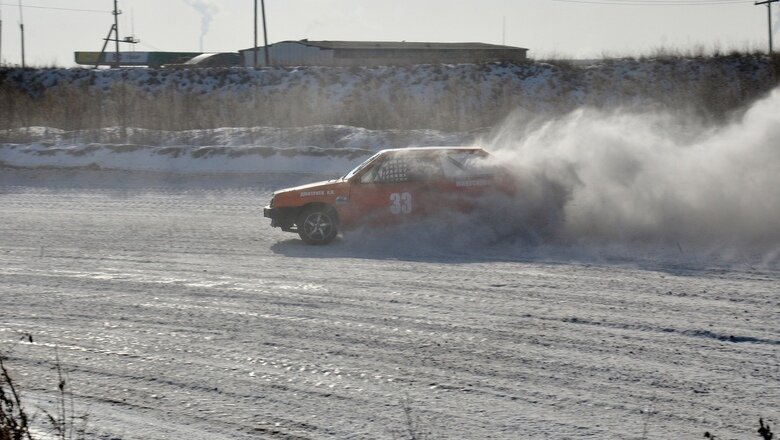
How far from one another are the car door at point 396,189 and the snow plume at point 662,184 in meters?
1.26

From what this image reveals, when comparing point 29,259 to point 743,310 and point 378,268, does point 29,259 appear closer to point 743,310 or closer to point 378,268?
point 378,268

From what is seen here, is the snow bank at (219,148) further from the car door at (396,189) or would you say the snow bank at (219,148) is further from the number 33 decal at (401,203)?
the number 33 decal at (401,203)

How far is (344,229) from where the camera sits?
1302cm

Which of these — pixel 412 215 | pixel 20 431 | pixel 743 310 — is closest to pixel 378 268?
pixel 412 215

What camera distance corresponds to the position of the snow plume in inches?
474

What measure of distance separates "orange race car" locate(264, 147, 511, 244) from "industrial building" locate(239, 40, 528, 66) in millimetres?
39645

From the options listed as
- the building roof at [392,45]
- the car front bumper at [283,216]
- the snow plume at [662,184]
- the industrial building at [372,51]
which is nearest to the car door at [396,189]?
the car front bumper at [283,216]

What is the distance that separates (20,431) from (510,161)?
30.8ft

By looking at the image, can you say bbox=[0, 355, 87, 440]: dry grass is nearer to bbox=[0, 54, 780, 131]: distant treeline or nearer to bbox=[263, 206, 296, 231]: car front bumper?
bbox=[263, 206, 296, 231]: car front bumper

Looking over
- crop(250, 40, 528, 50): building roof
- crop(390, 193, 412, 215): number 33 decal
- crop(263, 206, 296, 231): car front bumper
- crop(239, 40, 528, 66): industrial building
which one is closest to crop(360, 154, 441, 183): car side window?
crop(390, 193, 412, 215): number 33 decal

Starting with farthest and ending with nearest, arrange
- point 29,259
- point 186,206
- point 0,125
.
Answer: point 0,125 → point 186,206 → point 29,259

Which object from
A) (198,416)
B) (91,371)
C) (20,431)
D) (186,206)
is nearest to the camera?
(20,431)

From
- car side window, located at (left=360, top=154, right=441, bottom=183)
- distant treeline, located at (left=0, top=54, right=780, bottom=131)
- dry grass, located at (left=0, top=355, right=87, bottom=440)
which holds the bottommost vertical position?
dry grass, located at (left=0, top=355, right=87, bottom=440)

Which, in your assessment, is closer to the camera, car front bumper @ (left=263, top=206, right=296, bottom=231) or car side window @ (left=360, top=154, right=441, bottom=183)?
car side window @ (left=360, top=154, right=441, bottom=183)
